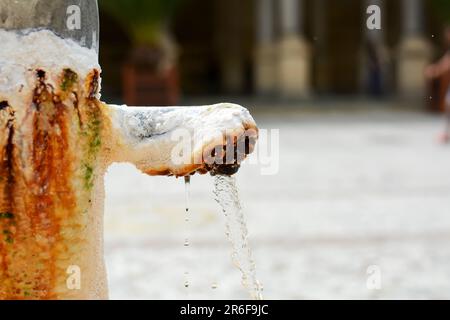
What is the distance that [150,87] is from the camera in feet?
40.7

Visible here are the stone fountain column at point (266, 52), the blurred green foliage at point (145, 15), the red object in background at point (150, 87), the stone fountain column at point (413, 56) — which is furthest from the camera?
the stone fountain column at point (266, 52)

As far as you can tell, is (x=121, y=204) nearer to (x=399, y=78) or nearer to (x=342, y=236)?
(x=342, y=236)

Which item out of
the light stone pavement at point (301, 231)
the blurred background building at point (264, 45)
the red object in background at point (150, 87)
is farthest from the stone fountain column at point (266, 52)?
the light stone pavement at point (301, 231)

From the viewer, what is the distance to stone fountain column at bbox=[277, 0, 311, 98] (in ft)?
48.1

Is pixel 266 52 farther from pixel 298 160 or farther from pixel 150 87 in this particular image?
pixel 298 160

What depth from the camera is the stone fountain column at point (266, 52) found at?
16.0 m

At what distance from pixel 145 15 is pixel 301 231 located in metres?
9.26

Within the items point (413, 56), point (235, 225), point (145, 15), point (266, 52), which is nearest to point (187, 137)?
point (235, 225)

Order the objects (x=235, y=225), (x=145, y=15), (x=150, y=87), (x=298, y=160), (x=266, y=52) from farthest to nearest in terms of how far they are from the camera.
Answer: (x=266, y=52) → (x=145, y=15) → (x=150, y=87) → (x=298, y=160) → (x=235, y=225)

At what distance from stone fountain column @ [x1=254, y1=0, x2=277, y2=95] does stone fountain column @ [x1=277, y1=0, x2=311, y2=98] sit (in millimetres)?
1068

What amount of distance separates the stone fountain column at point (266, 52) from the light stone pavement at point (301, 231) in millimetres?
8441

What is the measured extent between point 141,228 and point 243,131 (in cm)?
319

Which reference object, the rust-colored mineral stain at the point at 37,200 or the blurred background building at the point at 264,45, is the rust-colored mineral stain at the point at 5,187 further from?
the blurred background building at the point at 264,45

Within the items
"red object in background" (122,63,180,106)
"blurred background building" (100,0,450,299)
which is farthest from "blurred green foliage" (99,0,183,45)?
"red object in background" (122,63,180,106)
